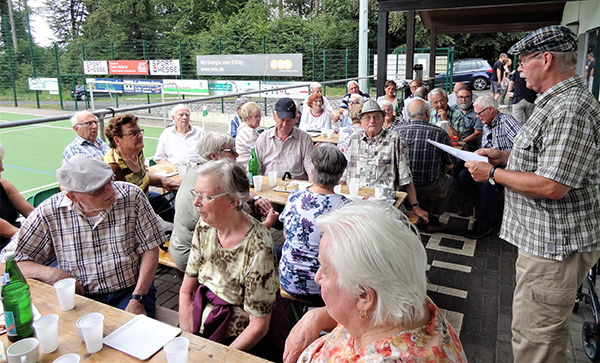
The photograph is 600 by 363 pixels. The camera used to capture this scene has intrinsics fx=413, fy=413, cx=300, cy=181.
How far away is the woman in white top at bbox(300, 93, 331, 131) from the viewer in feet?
23.7

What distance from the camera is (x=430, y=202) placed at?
4.91 metres

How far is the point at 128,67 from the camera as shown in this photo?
17.9 m

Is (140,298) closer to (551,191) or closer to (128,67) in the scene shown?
(551,191)

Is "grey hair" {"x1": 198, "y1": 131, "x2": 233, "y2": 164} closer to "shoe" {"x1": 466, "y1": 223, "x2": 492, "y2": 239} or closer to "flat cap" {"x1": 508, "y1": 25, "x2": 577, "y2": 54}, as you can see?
"flat cap" {"x1": 508, "y1": 25, "x2": 577, "y2": 54}

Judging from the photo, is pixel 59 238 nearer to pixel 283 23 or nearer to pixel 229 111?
pixel 229 111

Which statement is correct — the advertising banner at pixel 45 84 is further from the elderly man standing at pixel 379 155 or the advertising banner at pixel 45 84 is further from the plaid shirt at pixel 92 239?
the plaid shirt at pixel 92 239

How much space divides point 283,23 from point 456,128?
19938 mm

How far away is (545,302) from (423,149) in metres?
2.49

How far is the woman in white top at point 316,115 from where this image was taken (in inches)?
284

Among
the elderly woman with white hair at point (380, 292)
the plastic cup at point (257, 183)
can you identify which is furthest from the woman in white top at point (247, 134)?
the elderly woman with white hair at point (380, 292)

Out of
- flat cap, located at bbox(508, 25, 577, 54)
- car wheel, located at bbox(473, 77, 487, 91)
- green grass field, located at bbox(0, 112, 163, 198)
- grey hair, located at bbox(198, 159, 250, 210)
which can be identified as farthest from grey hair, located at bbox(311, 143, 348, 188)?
car wheel, located at bbox(473, 77, 487, 91)

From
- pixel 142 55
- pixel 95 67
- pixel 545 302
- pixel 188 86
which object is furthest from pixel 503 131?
pixel 95 67

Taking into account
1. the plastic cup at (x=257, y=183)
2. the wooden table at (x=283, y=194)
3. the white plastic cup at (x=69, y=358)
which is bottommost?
the white plastic cup at (x=69, y=358)

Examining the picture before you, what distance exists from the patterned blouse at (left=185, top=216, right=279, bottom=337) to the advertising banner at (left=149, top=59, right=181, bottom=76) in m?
15.9
